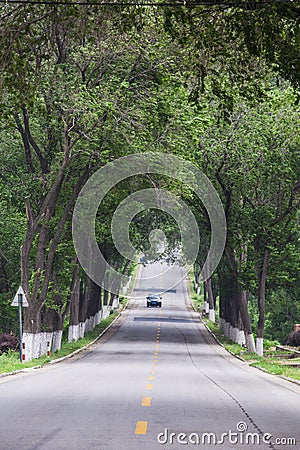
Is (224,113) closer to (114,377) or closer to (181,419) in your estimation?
(181,419)

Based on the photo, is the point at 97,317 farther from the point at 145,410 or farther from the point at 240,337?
the point at 145,410

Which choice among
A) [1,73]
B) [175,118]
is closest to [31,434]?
[1,73]

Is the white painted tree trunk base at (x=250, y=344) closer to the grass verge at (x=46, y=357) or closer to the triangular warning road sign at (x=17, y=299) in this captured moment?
the grass verge at (x=46, y=357)

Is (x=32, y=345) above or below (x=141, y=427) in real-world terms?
above

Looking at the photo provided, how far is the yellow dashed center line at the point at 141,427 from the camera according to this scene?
992cm

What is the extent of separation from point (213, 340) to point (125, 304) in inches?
1668


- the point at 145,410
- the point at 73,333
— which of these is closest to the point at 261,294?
the point at 73,333

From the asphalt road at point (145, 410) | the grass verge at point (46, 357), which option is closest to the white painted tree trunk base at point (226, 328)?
the grass verge at point (46, 357)

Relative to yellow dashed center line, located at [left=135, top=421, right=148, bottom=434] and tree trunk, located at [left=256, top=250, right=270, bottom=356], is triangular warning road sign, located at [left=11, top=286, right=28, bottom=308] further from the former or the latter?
yellow dashed center line, located at [left=135, top=421, right=148, bottom=434]

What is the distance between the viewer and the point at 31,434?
958 centimetres

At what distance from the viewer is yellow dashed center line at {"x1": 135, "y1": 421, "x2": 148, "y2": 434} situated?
32.5 ft

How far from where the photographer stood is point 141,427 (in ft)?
33.7

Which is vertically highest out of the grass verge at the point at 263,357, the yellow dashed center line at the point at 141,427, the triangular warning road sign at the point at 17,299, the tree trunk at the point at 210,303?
the tree trunk at the point at 210,303

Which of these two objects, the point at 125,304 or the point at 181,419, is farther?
the point at 125,304
